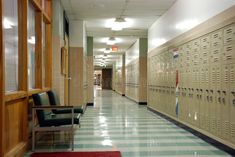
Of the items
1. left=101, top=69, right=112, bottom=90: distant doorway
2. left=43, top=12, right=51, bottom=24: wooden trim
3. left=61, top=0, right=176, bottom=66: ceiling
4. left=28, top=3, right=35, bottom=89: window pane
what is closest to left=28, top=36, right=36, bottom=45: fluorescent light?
left=28, top=3, right=35, bottom=89: window pane

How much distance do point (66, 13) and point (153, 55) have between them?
133 inches

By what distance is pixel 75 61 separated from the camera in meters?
10.6

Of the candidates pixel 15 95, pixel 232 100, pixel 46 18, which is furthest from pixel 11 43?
pixel 232 100

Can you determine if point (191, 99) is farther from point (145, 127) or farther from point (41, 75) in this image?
point (41, 75)

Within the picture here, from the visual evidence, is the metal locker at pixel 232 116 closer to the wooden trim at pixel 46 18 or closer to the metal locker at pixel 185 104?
the metal locker at pixel 185 104

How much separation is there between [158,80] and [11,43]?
6.30 meters

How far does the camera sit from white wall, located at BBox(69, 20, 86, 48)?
413 inches

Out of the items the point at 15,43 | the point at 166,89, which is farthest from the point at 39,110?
the point at 166,89

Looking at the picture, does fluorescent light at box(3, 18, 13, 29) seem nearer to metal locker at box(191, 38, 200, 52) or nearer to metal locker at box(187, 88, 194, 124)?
metal locker at box(191, 38, 200, 52)

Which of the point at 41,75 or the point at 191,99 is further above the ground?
the point at 41,75

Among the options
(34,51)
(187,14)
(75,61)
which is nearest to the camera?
(34,51)

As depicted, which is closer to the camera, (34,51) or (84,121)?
(34,51)

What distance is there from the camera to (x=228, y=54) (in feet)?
→ 14.9

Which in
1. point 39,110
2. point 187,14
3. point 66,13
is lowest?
point 39,110
